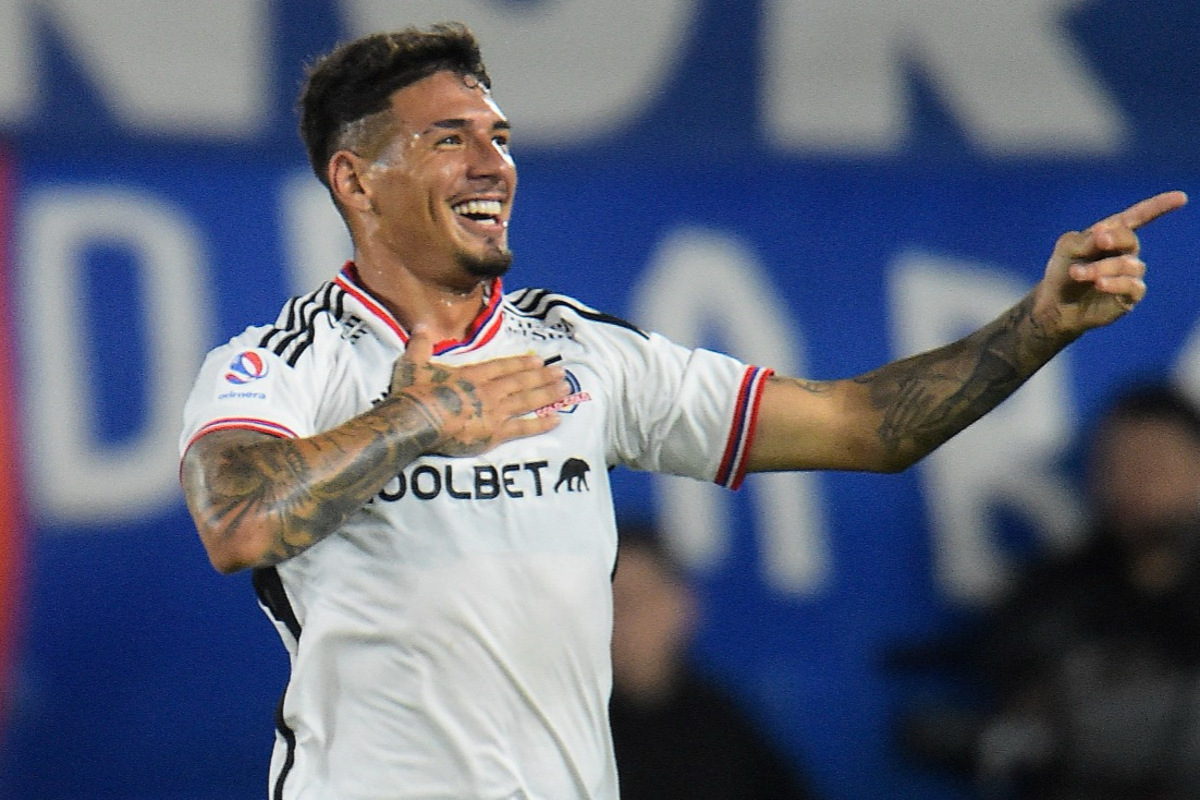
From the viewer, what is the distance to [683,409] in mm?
2383

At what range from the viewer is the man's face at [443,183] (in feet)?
7.86

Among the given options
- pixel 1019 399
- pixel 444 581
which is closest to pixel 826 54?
pixel 1019 399

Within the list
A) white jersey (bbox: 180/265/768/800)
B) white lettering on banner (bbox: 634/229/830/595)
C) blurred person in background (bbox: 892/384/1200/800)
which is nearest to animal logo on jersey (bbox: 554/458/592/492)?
white jersey (bbox: 180/265/768/800)

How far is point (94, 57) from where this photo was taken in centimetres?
402

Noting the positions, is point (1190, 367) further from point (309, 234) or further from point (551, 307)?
point (551, 307)

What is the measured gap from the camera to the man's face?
2.40m

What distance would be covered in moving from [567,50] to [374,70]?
1924 mm

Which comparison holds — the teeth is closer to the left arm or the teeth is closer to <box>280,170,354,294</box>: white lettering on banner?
the left arm

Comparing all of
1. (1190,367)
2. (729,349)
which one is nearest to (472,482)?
(729,349)

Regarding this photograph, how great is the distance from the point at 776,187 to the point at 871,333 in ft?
1.46

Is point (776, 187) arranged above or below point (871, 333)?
above

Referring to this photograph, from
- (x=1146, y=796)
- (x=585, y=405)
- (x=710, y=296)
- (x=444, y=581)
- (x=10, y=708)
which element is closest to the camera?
(x=444, y=581)

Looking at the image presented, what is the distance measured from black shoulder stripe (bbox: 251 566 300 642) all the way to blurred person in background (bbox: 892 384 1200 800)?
198 centimetres

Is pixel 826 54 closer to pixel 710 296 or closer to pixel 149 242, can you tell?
pixel 710 296
